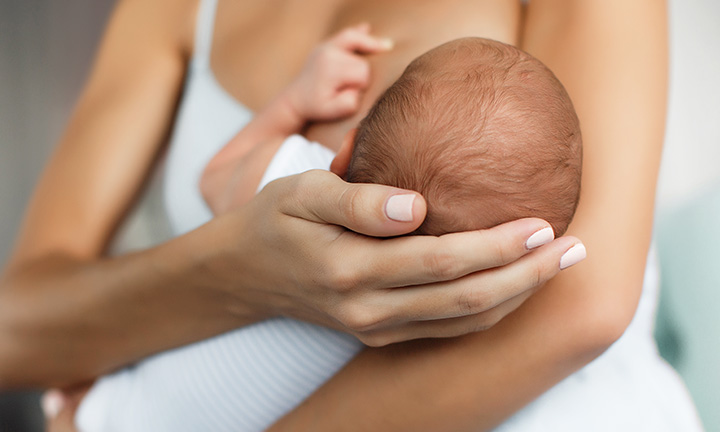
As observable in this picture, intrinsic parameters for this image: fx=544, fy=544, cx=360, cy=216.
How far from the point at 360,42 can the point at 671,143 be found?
69 centimetres

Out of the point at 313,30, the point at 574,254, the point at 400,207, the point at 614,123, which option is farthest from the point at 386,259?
the point at 313,30

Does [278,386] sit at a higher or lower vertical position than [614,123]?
lower

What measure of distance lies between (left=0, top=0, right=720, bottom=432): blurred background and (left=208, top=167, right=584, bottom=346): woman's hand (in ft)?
1.70

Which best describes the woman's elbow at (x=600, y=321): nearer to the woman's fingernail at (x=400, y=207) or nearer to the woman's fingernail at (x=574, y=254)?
the woman's fingernail at (x=574, y=254)

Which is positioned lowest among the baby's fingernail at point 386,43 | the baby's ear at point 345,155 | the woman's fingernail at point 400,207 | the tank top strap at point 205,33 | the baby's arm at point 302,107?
the woman's fingernail at point 400,207

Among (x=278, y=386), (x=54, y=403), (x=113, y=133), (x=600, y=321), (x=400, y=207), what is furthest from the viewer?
(x=113, y=133)

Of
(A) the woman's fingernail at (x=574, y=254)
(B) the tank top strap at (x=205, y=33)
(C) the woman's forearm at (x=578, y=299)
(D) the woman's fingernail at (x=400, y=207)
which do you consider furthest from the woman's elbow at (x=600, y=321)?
(B) the tank top strap at (x=205, y=33)

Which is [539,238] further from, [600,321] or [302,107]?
[302,107]

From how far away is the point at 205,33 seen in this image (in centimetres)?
112

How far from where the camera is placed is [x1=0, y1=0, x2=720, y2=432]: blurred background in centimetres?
88

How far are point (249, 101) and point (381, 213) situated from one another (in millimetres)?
648

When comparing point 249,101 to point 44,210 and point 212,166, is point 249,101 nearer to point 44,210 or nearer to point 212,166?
point 212,166

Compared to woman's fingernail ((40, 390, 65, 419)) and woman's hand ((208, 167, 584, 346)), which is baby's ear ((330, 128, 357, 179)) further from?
woman's fingernail ((40, 390, 65, 419))

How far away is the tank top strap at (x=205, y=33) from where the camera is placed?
112cm
